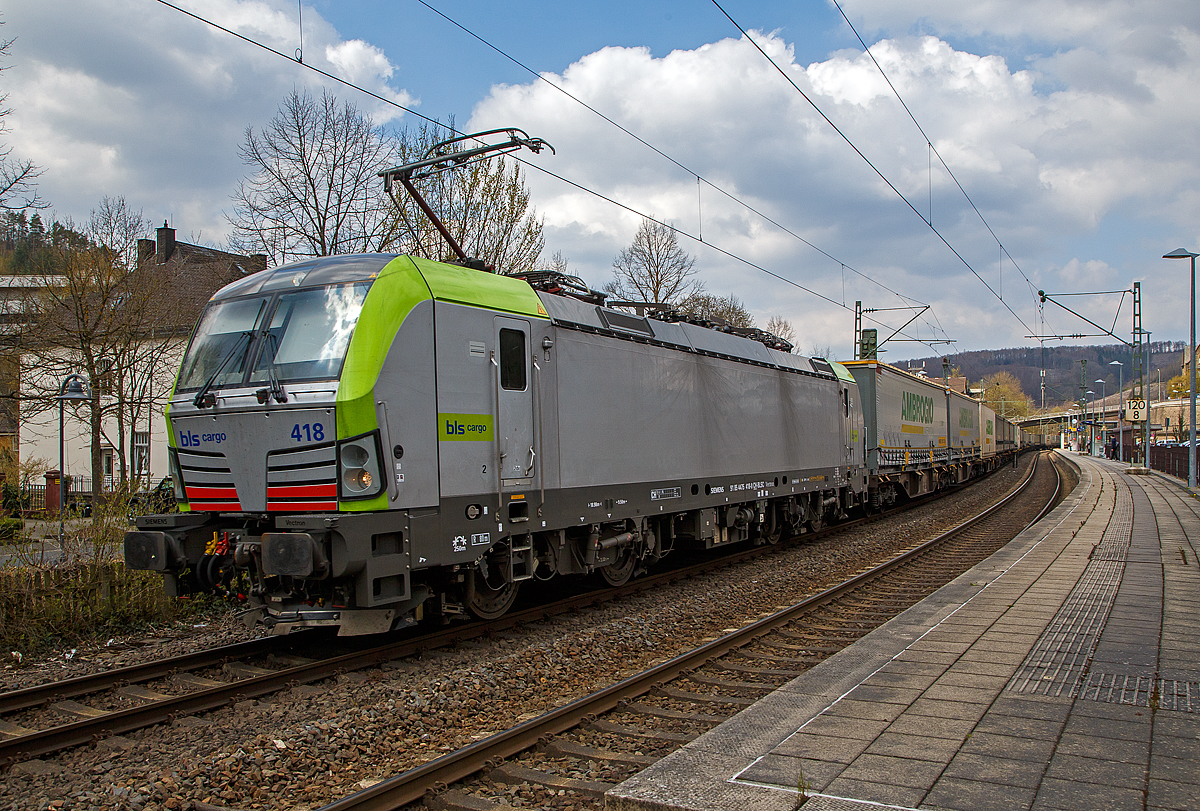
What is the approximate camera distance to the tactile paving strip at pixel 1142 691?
5301 millimetres

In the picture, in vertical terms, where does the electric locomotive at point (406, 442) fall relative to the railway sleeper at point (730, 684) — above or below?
above

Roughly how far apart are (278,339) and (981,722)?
608 cm

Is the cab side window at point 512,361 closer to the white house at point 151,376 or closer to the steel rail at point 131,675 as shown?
the steel rail at point 131,675

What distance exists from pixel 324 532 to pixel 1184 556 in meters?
12.5

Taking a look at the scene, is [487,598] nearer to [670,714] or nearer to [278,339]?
[670,714]

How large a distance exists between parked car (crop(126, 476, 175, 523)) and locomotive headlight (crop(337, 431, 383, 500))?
4.71m

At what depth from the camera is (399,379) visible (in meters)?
6.67

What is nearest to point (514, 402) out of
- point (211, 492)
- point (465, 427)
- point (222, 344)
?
point (465, 427)

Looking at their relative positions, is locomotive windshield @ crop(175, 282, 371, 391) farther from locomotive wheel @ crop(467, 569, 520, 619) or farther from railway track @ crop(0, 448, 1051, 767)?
locomotive wheel @ crop(467, 569, 520, 619)

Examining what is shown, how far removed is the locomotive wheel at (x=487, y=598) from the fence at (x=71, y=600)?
3.74 meters

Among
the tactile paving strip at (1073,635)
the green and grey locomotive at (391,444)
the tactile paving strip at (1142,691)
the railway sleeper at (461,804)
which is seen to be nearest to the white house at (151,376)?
the green and grey locomotive at (391,444)

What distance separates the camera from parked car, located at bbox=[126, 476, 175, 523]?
978 cm

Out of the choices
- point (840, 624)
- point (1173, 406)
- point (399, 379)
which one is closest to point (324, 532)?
point (399, 379)

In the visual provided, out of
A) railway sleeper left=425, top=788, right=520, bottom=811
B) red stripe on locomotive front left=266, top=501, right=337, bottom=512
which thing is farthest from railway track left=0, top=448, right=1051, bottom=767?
railway sleeper left=425, top=788, right=520, bottom=811
